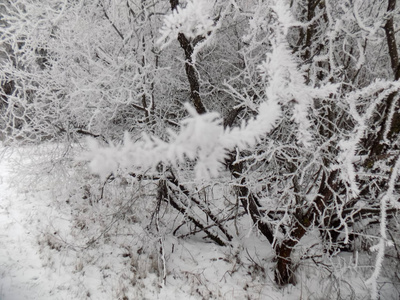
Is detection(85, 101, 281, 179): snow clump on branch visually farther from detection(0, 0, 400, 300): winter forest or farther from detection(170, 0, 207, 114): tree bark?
detection(170, 0, 207, 114): tree bark

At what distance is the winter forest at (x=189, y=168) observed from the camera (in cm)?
275

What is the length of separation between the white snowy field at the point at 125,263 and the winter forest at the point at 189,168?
0.02 metres

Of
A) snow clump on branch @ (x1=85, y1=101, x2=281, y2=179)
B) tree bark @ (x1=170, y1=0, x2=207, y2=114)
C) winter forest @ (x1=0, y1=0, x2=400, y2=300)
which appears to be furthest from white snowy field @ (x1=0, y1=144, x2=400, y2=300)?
snow clump on branch @ (x1=85, y1=101, x2=281, y2=179)

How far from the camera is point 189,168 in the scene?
13.1 ft

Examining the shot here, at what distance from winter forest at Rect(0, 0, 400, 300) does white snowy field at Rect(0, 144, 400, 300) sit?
2 cm

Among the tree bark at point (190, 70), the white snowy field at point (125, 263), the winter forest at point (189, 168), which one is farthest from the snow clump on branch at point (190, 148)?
the white snowy field at point (125, 263)

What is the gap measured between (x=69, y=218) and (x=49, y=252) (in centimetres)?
84

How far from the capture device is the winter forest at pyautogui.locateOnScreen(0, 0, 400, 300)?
2.75 metres

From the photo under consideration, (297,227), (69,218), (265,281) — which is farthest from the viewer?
(69,218)

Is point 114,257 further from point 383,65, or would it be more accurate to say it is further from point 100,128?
point 383,65

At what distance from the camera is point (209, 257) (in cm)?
399

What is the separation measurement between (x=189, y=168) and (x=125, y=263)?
1725 mm

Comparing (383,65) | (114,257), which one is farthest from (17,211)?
(383,65)

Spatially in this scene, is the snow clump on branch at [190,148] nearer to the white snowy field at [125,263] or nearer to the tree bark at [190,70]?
the tree bark at [190,70]
